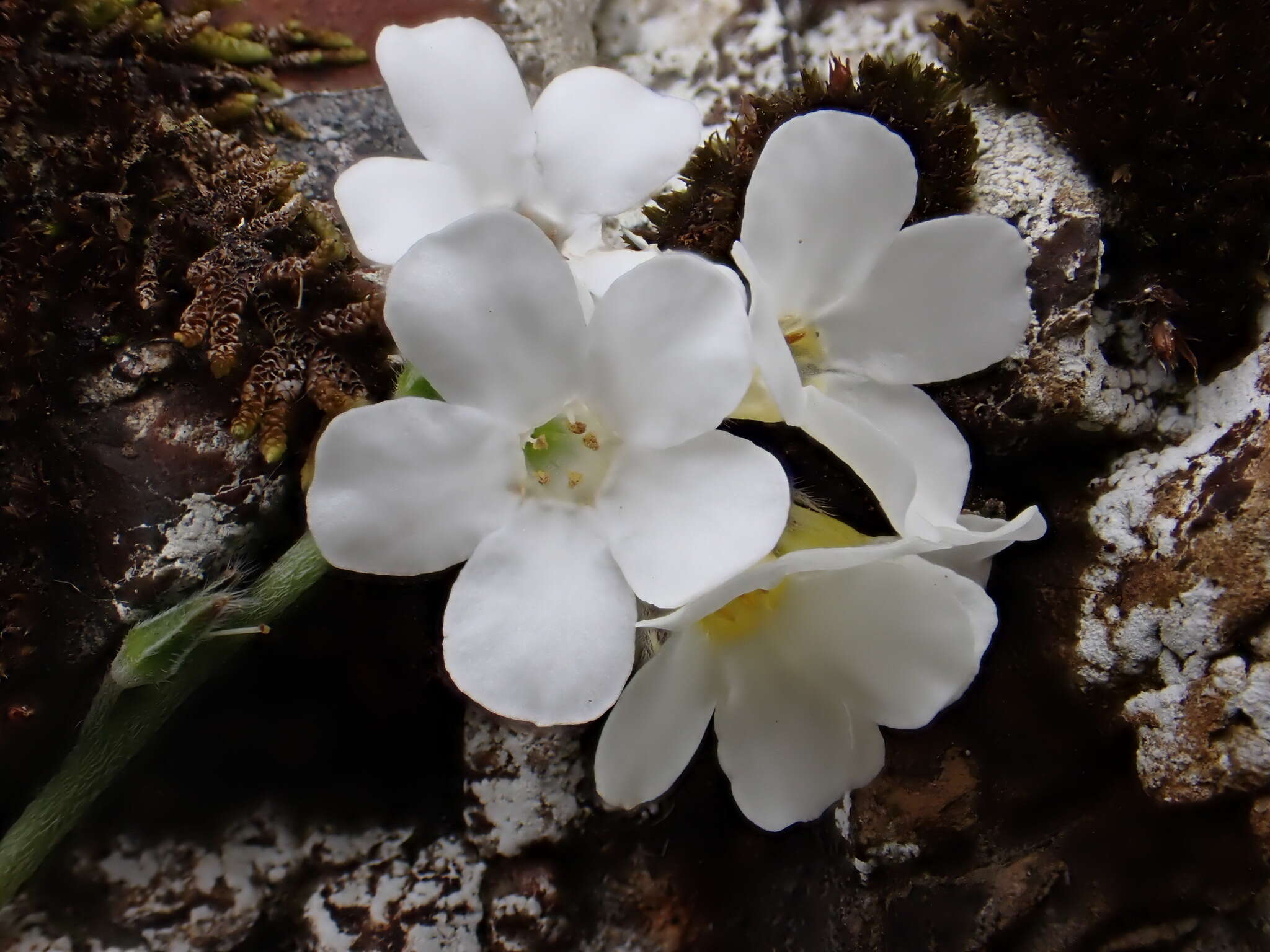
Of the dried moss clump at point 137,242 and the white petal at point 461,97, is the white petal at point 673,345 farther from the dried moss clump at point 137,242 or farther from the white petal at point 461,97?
the dried moss clump at point 137,242

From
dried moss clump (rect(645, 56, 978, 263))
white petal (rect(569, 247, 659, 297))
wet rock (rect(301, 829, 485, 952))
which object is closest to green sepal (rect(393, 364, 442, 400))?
white petal (rect(569, 247, 659, 297))

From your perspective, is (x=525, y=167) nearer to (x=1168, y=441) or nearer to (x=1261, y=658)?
(x=1168, y=441)

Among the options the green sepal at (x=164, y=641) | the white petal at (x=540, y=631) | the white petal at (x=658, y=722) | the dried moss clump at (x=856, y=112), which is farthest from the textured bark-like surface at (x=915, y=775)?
the white petal at (x=540, y=631)

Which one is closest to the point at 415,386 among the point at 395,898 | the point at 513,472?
the point at 513,472

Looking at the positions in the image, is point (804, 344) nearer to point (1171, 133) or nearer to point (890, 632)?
point (890, 632)

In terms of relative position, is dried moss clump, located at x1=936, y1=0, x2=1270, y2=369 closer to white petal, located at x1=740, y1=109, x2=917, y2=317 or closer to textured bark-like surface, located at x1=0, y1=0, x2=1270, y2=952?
textured bark-like surface, located at x1=0, y1=0, x2=1270, y2=952

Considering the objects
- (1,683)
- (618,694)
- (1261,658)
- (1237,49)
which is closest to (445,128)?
(618,694)

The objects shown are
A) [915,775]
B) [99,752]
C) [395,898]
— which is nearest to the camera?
[99,752]
